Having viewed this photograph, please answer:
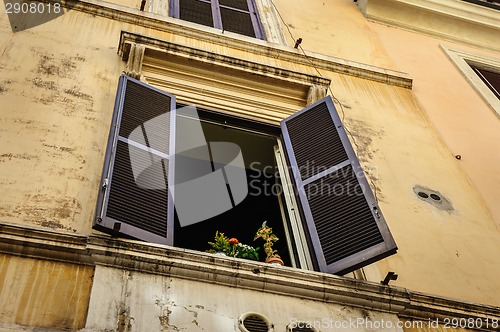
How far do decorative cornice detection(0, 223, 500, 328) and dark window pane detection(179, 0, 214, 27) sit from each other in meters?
4.45

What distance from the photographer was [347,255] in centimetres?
459

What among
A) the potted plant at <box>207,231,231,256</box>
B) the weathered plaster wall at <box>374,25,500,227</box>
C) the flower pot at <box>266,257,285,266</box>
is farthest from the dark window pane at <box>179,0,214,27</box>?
the flower pot at <box>266,257,285,266</box>

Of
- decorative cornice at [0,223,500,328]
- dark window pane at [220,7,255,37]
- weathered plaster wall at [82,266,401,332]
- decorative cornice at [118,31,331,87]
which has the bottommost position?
weathered plaster wall at [82,266,401,332]

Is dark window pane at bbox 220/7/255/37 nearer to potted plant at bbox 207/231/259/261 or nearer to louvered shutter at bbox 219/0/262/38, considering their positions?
louvered shutter at bbox 219/0/262/38

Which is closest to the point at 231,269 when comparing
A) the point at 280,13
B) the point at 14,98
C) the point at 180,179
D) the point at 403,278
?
the point at 403,278

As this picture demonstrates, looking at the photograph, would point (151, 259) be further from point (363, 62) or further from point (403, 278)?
point (363, 62)

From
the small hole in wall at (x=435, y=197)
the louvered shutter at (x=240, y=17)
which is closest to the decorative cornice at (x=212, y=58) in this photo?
the louvered shutter at (x=240, y=17)

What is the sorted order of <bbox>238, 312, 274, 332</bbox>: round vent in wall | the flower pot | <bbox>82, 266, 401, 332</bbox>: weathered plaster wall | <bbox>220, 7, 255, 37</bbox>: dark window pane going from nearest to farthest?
<bbox>82, 266, 401, 332</bbox>: weathered plaster wall
<bbox>238, 312, 274, 332</bbox>: round vent in wall
the flower pot
<bbox>220, 7, 255, 37</bbox>: dark window pane

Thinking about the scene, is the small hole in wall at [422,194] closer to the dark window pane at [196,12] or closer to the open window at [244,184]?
the open window at [244,184]

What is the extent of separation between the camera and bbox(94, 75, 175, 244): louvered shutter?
4.24 meters

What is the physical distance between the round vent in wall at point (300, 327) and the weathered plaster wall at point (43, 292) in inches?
52.9

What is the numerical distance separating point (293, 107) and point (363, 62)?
209 cm

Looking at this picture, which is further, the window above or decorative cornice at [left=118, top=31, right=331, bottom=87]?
the window above

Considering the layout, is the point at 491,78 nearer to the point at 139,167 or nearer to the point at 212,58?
the point at 212,58
